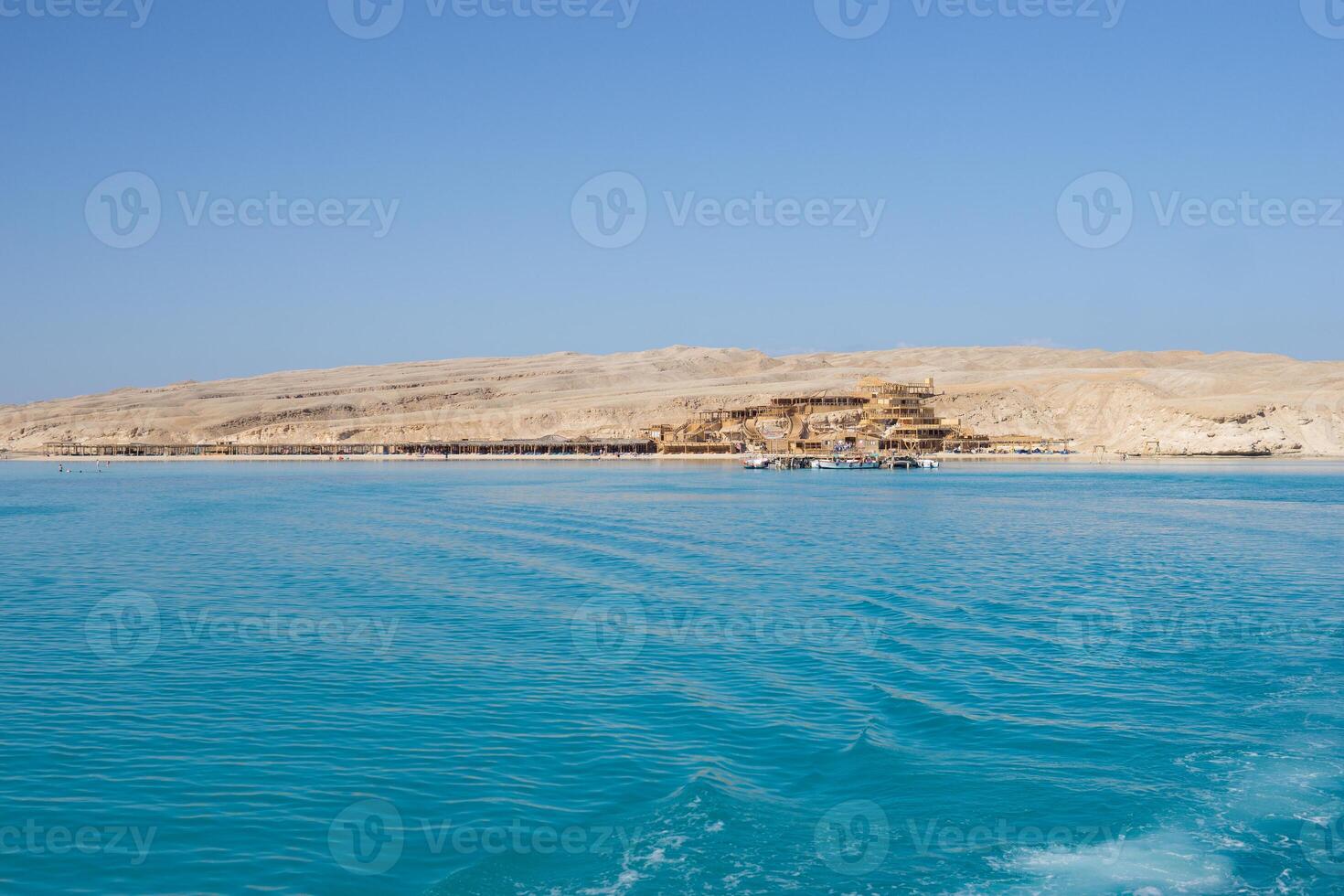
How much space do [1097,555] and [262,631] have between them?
31.9 metres

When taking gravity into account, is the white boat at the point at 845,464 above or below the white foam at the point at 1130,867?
above

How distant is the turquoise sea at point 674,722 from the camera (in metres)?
13.9

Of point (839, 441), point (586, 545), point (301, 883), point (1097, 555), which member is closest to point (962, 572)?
point (1097, 555)

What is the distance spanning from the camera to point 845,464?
14900 cm

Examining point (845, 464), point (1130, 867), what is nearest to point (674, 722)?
point (1130, 867)

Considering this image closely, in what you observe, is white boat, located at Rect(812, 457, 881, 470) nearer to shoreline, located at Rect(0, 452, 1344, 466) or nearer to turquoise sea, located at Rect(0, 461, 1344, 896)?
shoreline, located at Rect(0, 452, 1344, 466)

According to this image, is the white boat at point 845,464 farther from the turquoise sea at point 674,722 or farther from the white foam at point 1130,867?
the white foam at point 1130,867

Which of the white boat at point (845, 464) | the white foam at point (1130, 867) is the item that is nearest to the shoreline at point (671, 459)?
the white boat at point (845, 464)

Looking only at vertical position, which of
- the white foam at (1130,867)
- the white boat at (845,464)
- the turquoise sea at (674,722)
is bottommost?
the white foam at (1130,867)

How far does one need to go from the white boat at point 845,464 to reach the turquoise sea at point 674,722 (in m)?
100

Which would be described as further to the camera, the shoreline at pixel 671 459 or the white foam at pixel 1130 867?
the shoreline at pixel 671 459

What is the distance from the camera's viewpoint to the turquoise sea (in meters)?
13.9

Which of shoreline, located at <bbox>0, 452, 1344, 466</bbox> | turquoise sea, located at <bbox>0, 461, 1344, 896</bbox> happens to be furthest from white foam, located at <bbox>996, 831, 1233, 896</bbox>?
shoreline, located at <bbox>0, 452, 1344, 466</bbox>

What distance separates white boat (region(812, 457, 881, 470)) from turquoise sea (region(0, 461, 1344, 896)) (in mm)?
100377
